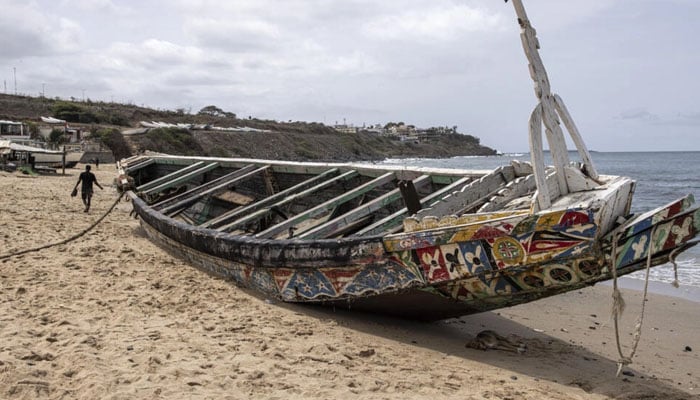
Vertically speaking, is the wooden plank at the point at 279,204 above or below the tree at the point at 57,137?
below

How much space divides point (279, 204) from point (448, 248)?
10.3 ft

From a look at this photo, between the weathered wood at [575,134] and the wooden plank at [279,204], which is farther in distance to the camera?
the wooden plank at [279,204]

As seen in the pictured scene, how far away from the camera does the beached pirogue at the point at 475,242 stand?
12.1ft

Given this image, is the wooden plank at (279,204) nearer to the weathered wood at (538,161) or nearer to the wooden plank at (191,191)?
the wooden plank at (191,191)

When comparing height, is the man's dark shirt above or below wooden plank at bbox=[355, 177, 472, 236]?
below

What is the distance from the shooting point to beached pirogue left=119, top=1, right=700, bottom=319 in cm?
368

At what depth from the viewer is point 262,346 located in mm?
4312

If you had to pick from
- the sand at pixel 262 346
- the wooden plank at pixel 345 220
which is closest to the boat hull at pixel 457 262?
the sand at pixel 262 346

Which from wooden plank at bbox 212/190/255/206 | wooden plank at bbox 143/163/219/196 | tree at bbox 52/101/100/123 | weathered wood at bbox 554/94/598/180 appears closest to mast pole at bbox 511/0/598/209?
weathered wood at bbox 554/94/598/180

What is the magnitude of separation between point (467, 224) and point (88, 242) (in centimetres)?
640

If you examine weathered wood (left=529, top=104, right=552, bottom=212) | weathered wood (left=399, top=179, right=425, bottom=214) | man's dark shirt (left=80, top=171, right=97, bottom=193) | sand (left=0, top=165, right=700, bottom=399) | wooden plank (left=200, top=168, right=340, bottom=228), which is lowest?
sand (left=0, top=165, right=700, bottom=399)

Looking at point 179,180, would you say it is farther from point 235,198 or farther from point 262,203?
point 262,203

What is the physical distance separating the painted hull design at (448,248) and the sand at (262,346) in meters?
0.34

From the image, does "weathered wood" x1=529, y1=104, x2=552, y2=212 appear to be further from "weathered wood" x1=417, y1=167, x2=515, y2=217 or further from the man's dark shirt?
the man's dark shirt
